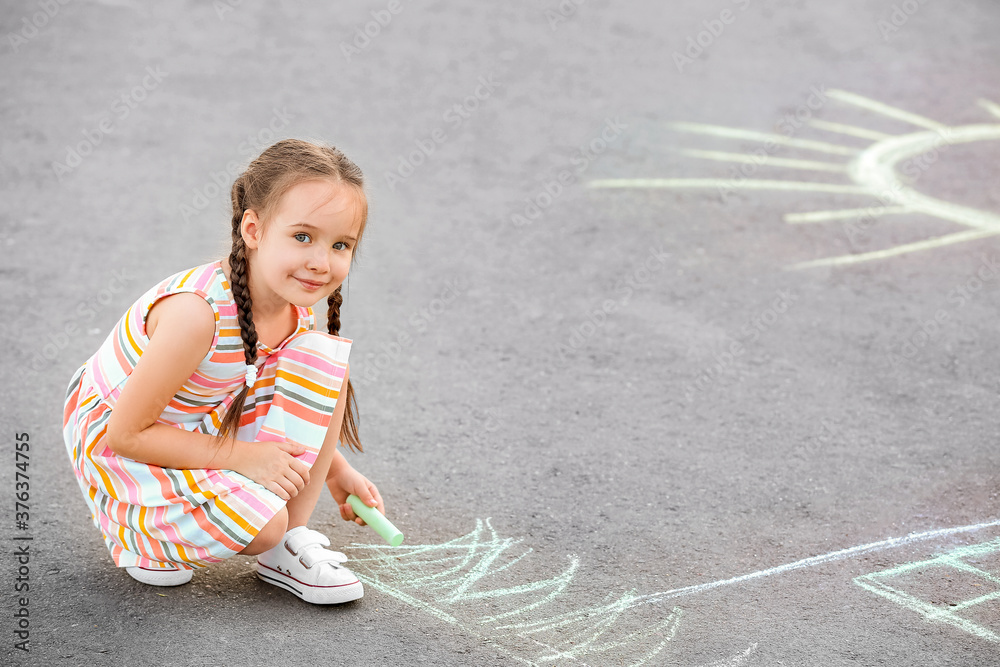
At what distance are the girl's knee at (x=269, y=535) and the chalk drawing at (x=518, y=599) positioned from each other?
0.87ft

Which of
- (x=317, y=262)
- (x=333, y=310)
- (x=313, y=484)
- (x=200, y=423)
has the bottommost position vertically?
(x=313, y=484)

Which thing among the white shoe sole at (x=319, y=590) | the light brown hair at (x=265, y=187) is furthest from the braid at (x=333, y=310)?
the white shoe sole at (x=319, y=590)

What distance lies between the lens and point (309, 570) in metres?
→ 2.26

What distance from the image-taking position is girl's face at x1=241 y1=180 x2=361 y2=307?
2137mm

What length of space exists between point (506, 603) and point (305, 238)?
0.89 m

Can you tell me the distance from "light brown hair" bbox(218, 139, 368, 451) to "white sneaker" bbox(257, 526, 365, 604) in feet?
0.90

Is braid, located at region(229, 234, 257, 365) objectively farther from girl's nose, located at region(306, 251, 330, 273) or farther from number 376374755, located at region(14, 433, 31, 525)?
number 376374755, located at region(14, 433, 31, 525)

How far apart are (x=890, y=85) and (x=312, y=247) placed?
4723mm

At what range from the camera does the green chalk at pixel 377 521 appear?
2.30 m

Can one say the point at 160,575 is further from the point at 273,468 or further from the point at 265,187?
the point at 265,187

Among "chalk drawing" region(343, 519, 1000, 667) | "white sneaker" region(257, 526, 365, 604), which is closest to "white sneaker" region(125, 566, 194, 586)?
"white sneaker" region(257, 526, 365, 604)

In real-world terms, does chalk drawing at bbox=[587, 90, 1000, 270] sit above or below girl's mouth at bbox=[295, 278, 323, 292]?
above

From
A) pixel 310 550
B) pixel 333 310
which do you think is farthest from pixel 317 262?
pixel 310 550

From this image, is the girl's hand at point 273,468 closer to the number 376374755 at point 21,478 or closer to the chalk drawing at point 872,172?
the number 376374755 at point 21,478
